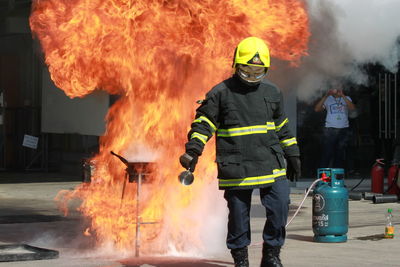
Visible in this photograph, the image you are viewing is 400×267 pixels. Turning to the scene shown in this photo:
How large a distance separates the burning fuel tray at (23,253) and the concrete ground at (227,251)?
84 millimetres

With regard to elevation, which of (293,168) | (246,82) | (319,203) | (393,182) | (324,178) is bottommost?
(319,203)

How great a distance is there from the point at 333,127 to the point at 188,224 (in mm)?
7862

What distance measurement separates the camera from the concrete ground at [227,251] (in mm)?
7953

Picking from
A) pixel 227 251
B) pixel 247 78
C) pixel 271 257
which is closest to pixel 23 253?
pixel 227 251

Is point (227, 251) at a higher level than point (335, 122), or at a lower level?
Result: lower

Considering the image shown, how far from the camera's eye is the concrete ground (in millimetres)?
7953

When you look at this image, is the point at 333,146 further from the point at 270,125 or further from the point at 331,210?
the point at 270,125

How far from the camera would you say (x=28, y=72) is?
21.1 meters

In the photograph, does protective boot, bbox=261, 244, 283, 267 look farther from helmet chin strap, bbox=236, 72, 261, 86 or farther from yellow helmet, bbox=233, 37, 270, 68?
yellow helmet, bbox=233, 37, 270, 68

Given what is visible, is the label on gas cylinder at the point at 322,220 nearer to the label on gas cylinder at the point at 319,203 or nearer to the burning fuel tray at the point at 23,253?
the label on gas cylinder at the point at 319,203

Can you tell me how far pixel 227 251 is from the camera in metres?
8.45

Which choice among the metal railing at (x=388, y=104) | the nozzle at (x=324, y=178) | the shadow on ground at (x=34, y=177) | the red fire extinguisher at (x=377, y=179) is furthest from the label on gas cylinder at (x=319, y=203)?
the shadow on ground at (x=34, y=177)

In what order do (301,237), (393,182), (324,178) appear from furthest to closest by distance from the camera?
(393,182) < (301,237) < (324,178)

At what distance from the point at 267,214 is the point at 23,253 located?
2.28 m
